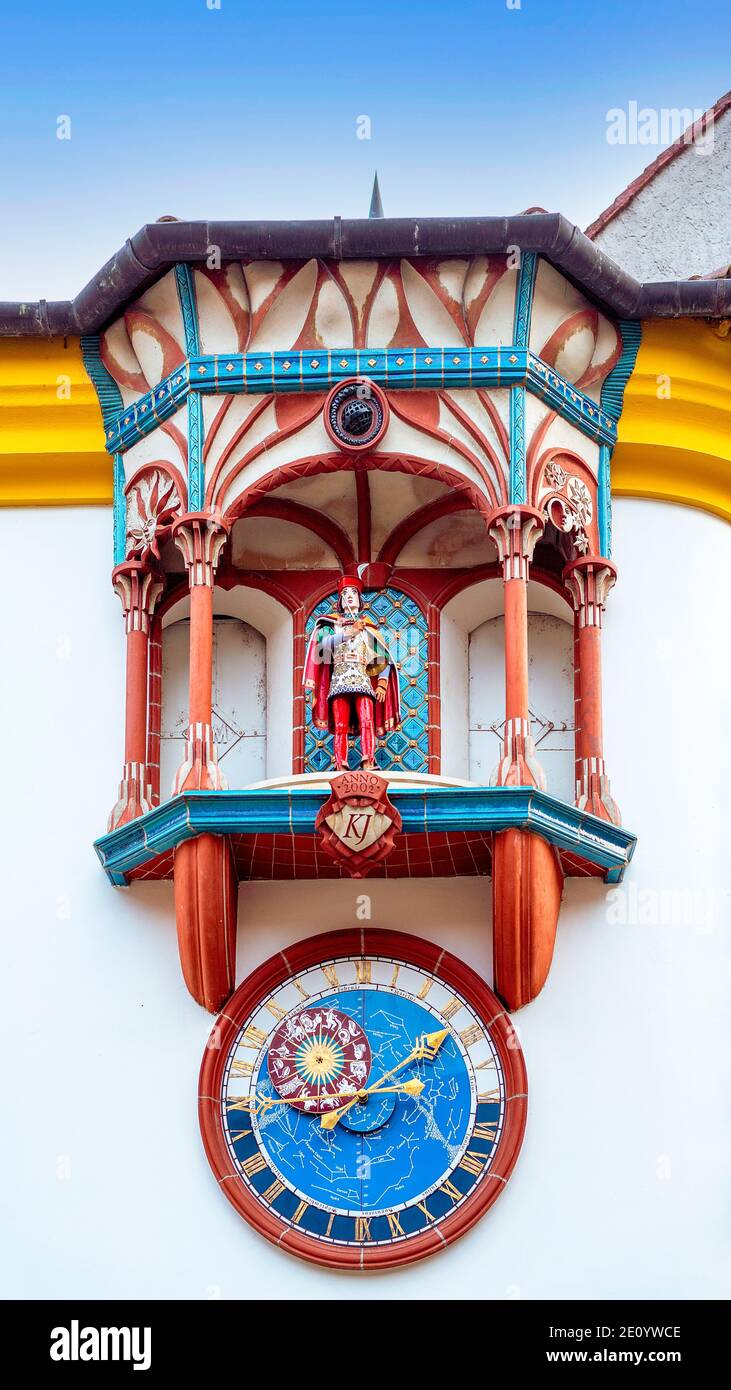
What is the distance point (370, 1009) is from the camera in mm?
13414

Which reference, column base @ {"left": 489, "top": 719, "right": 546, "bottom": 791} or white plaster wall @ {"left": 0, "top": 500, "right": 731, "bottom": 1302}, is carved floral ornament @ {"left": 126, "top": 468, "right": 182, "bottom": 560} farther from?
column base @ {"left": 489, "top": 719, "right": 546, "bottom": 791}

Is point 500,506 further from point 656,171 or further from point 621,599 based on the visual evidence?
point 656,171

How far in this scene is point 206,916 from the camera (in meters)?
13.2

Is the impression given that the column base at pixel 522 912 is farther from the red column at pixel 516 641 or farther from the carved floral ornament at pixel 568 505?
the carved floral ornament at pixel 568 505

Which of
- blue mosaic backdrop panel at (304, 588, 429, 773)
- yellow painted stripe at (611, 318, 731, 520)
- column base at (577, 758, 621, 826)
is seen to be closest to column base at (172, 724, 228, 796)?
blue mosaic backdrop panel at (304, 588, 429, 773)

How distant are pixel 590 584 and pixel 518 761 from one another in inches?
51.2

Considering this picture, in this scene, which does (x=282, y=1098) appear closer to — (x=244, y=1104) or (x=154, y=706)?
(x=244, y=1104)

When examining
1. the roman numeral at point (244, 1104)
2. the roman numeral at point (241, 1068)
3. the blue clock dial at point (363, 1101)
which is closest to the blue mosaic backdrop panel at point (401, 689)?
the blue clock dial at point (363, 1101)

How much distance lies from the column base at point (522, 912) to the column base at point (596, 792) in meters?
0.39

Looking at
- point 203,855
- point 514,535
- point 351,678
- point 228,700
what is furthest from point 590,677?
point 203,855

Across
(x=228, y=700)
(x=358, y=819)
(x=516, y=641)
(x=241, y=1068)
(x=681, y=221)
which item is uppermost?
(x=681, y=221)

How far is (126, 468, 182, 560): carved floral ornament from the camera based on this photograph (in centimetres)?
1392

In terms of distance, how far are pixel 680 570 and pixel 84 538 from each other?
10.1 ft

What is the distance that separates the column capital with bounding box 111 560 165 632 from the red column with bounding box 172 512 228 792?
0.30 m
